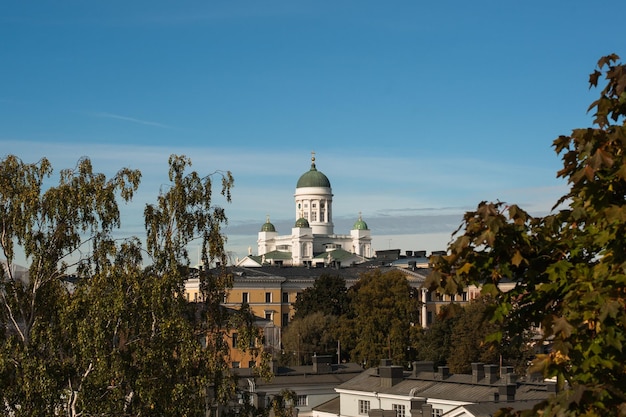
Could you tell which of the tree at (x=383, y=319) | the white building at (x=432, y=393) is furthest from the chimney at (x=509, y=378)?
the tree at (x=383, y=319)

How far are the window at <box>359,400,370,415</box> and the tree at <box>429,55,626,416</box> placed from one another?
4124cm

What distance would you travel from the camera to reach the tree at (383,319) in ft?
302

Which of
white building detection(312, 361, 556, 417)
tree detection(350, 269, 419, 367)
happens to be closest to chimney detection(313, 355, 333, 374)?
white building detection(312, 361, 556, 417)

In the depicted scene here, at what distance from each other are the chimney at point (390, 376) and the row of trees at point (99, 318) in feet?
58.7

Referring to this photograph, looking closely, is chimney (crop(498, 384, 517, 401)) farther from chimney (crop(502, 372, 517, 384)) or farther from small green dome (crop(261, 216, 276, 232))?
small green dome (crop(261, 216, 276, 232))

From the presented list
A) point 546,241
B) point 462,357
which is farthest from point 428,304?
point 546,241

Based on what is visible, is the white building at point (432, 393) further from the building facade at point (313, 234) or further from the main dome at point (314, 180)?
the main dome at point (314, 180)

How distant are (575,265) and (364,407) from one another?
42.3 meters

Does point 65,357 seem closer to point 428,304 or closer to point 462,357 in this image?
point 462,357

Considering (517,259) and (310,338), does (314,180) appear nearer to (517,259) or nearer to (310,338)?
(310,338)

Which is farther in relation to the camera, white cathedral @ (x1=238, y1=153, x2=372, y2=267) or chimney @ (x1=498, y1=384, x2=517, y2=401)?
white cathedral @ (x1=238, y1=153, x2=372, y2=267)

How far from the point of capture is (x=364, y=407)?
1991 inches

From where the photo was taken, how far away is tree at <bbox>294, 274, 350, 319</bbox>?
364 ft

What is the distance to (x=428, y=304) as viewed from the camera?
140 meters
